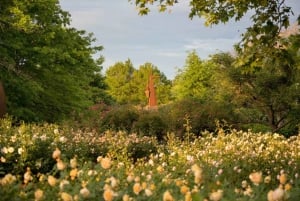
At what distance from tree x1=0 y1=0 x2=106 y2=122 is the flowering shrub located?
750cm

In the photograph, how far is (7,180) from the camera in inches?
147

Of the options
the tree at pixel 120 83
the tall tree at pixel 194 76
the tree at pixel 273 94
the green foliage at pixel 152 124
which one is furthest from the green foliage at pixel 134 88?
the green foliage at pixel 152 124

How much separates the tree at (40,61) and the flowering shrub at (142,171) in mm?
7503

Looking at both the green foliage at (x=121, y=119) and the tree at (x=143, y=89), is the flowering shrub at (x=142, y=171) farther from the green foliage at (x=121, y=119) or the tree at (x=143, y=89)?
the tree at (x=143, y=89)

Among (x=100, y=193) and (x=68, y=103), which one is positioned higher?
(x=68, y=103)

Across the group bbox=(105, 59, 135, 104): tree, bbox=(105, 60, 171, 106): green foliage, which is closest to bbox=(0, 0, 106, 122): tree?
bbox=(105, 59, 135, 104): tree

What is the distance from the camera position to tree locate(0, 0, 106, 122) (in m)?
18.9

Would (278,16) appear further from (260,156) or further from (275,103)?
(275,103)

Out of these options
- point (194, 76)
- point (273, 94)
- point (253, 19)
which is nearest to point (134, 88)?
point (194, 76)

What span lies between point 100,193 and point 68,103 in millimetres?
18741

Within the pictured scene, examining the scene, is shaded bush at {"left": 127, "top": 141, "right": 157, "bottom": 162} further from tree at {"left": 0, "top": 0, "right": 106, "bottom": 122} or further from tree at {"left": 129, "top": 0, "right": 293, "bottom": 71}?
tree at {"left": 0, "top": 0, "right": 106, "bottom": 122}

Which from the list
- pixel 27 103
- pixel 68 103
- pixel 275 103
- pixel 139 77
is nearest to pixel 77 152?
pixel 27 103

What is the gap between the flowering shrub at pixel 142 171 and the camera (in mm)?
3602

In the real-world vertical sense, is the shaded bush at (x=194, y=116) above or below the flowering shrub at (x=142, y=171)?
above
